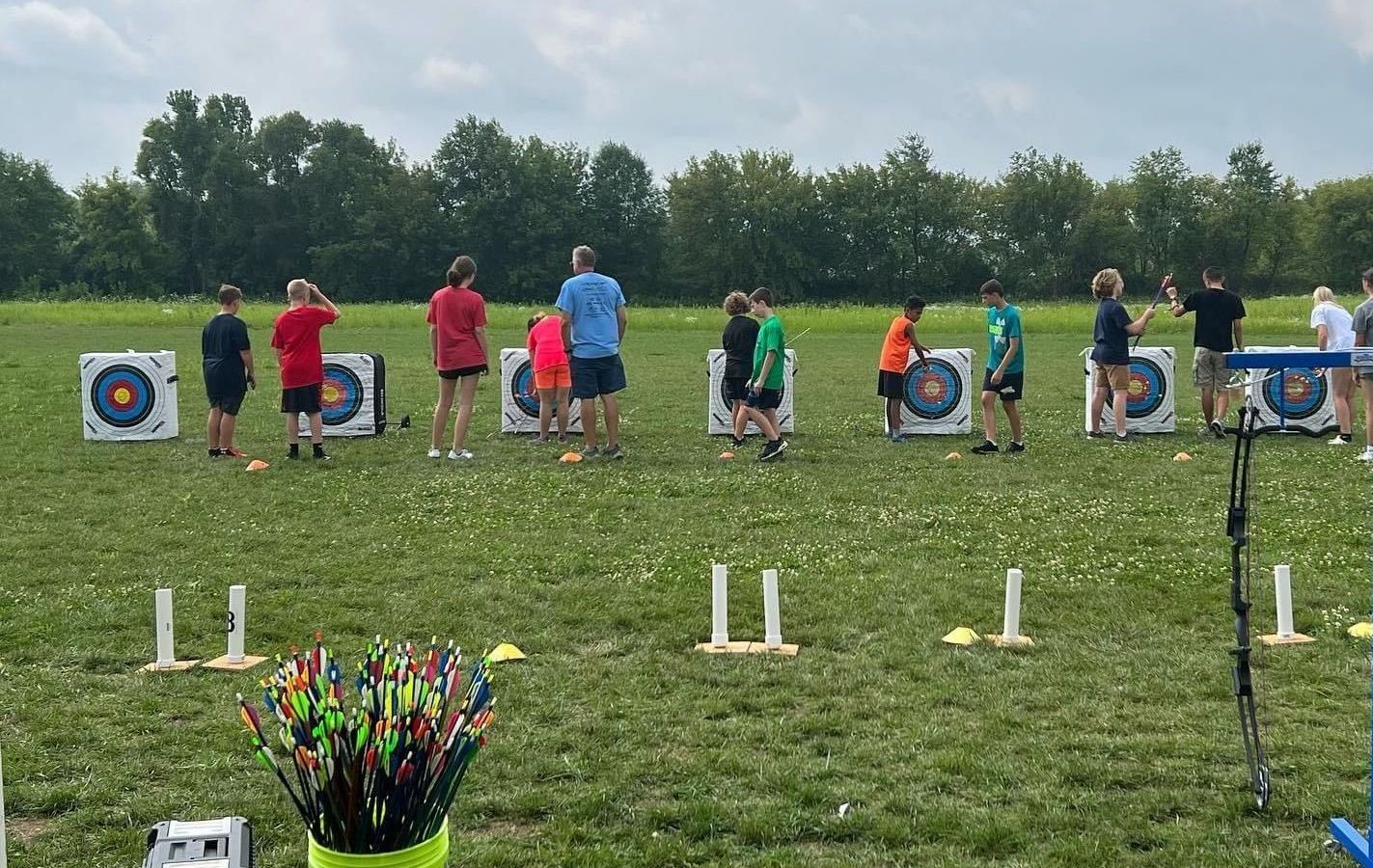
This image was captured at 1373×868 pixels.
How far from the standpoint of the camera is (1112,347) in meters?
12.5

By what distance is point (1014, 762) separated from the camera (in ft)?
14.3

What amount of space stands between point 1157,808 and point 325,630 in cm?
391

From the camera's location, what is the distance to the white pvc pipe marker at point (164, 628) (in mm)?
5402

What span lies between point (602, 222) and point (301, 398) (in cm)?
6706

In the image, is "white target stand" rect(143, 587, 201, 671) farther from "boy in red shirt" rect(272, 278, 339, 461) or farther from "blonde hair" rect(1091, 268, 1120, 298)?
"blonde hair" rect(1091, 268, 1120, 298)

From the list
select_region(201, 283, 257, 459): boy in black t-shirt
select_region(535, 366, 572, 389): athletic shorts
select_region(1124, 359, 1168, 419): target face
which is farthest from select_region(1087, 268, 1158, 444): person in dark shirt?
select_region(201, 283, 257, 459): boy in black t-shirt

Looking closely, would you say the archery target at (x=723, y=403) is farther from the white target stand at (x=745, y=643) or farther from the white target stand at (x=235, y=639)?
the white target stand at (x=235, y=639)

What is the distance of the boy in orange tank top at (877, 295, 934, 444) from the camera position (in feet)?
41.9

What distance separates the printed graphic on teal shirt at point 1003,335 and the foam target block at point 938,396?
4.62ft

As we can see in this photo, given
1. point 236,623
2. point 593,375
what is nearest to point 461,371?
point 593,375

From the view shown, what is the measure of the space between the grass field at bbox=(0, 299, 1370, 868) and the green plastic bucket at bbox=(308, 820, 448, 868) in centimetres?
79

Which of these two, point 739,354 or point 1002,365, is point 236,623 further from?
point 1002,365

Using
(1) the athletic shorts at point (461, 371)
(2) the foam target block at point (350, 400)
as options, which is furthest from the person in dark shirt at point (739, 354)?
(2) the foam target block at point (350, 400)

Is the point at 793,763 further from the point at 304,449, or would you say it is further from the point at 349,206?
the point at 349,206
